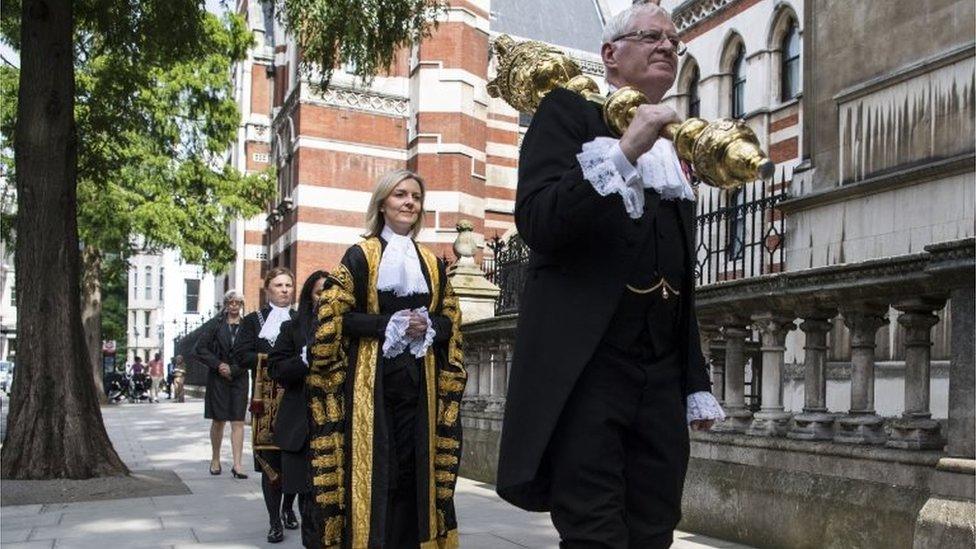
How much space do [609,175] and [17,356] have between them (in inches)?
363

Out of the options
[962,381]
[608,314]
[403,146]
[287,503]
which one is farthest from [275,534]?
[403,146]

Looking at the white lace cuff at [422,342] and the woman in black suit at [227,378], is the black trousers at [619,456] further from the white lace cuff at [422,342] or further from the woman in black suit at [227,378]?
the woman in black suit at [227,378]

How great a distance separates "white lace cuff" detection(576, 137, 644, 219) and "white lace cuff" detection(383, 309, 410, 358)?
8.08 feet

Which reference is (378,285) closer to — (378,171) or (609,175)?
(609,175)

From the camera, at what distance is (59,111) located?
10406 millimetres

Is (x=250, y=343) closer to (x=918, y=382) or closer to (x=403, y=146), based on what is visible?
(x=918, y=382)

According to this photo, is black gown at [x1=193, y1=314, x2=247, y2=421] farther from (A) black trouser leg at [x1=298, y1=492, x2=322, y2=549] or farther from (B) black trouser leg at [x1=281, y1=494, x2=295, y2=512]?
(A) black trouser leg at [x1=298, y1=492, x2=322, y2=549]

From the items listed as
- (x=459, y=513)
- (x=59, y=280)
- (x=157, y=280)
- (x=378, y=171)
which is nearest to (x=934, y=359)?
(x=459, y=513)

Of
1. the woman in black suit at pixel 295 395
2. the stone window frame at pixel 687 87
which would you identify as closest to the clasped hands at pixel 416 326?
the woman in black suit at pixel 295 395

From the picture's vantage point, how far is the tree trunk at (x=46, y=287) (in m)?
10.2

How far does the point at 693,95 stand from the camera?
78.9ft

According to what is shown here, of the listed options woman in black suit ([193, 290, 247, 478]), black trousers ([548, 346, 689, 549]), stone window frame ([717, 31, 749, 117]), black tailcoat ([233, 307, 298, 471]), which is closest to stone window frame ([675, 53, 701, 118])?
stone window frame ([717, 31, 749, 117])

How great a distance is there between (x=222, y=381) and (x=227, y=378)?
10 centimetres

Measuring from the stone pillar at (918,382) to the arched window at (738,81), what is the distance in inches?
683
